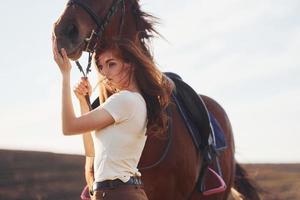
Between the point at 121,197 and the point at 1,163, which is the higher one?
the point at 121,197

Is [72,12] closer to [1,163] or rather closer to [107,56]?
[107,56]

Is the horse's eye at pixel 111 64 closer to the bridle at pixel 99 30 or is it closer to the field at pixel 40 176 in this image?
the bridle at pixel 99 30

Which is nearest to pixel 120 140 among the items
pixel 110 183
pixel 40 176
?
pixel 110 183

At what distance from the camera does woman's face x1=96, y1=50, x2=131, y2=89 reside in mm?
3742

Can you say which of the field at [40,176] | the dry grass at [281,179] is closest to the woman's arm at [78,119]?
the field at [40,176]

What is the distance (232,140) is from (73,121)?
4.49 metres

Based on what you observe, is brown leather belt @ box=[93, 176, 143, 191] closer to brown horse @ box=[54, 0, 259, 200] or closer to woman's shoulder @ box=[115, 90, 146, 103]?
woman's shoulder @ box=[115, 90, 146, 103]

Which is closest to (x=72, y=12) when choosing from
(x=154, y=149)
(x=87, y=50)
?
(x=87, y=50)

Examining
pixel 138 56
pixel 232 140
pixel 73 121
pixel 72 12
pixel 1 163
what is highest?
pixel 72 12

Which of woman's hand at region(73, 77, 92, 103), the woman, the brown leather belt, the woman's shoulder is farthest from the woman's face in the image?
the brown leather belt

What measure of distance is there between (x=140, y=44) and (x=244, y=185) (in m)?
3.62

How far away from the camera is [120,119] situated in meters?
3.53

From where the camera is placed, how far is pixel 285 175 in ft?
53.7

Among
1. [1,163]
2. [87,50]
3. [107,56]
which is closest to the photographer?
[107,56]
